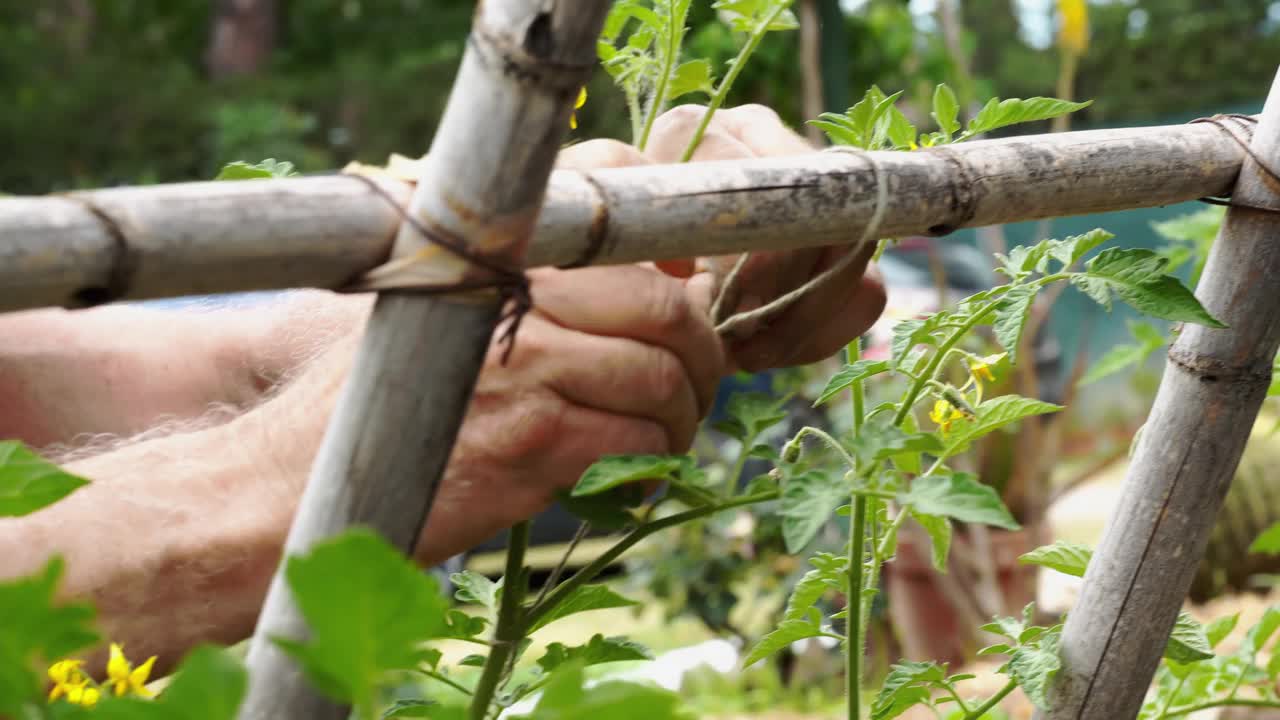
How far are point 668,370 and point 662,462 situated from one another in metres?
0.13

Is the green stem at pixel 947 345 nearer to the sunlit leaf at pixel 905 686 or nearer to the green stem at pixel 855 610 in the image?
the green stem at pixel 855 610

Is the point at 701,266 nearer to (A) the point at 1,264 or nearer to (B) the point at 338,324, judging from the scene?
(B) the point at 338,324

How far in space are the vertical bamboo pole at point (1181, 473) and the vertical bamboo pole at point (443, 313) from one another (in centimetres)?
63

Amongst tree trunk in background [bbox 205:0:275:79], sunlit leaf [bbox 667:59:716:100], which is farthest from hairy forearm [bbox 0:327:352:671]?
tree trunk in background [bbox 205:0:275:79]

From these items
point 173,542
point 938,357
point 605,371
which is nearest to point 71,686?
point 173,542

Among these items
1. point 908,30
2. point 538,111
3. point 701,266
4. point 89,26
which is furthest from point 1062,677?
point 89,26

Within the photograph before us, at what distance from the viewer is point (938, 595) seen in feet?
15.1

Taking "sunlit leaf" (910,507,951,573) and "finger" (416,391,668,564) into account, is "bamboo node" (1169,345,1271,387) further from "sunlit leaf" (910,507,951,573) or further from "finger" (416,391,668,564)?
"finger" (416,391,668,564)

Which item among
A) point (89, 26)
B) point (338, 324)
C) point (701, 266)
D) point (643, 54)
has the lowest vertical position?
point (89, 26)

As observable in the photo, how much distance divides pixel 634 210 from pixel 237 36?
14002 millimetres

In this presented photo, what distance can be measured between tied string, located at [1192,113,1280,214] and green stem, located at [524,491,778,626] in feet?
1.58

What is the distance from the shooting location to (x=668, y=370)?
0.89m

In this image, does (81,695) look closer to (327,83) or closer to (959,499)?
(959,499)

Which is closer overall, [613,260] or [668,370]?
[613,260]
